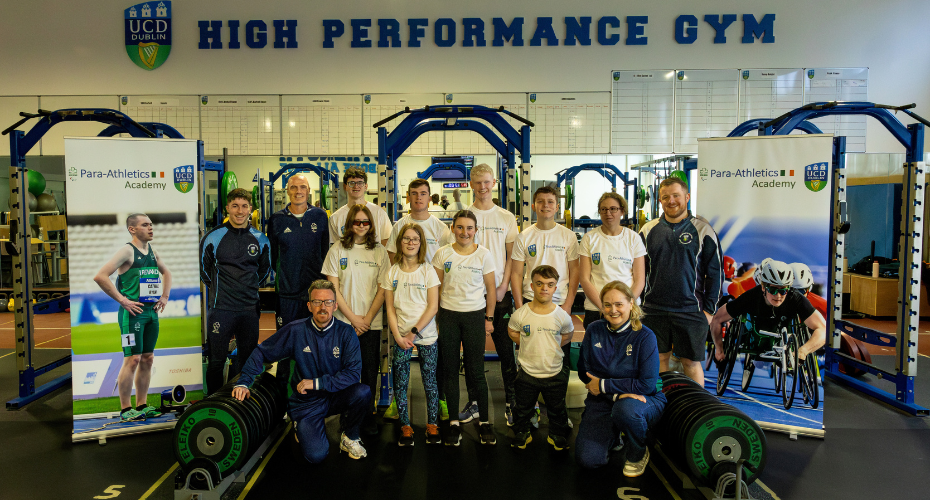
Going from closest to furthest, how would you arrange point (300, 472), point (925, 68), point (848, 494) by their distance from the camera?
point (848, 494) → point (300, 472) → point (925, 68)

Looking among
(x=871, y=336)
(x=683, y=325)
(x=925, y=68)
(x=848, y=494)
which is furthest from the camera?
(x=925, y=68)

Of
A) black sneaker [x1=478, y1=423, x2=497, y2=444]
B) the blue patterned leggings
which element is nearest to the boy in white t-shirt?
black sneaker [x1=478, y1=423, x2=497, y2=444]

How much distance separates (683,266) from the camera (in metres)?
3.57

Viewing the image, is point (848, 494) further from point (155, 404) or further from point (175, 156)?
point (175, 156)

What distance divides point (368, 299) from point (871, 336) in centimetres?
422

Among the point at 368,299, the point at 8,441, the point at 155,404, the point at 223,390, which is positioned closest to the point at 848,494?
the point at 368,299

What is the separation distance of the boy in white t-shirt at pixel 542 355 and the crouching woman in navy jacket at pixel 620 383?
187 mm

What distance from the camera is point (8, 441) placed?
3590mm

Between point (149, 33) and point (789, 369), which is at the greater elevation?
point (149, 33)

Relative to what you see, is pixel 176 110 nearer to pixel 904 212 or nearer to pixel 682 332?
pixel 682 332

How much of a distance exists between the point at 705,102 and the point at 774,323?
5117 mm

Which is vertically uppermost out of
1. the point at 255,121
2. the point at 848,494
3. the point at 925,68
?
the point at 925,68

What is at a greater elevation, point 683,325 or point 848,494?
point 683,325

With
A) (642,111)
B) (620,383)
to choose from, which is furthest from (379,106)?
(620,383)
